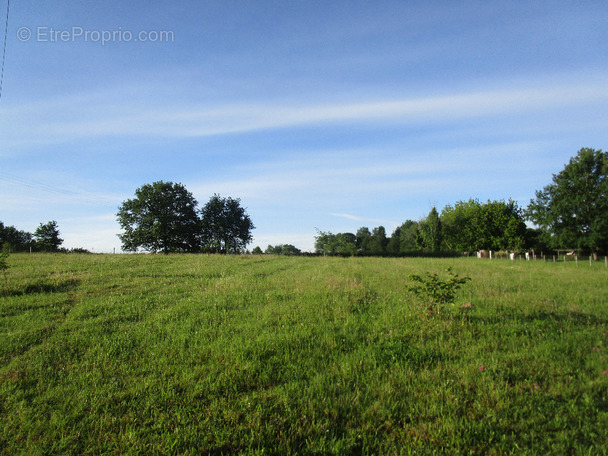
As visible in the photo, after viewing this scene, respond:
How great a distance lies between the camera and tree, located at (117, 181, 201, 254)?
53625 mm

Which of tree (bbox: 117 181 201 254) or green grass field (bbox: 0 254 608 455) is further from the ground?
tree (bbox: 117 181 201 254)

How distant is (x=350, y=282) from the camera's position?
41.8ft

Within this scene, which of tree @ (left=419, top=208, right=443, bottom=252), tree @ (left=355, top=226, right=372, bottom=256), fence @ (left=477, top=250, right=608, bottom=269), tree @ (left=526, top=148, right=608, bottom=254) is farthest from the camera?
tree @ (left=355, top=226, right=372, bottom=256)

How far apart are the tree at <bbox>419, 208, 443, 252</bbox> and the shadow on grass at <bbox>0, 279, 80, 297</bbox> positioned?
236ft

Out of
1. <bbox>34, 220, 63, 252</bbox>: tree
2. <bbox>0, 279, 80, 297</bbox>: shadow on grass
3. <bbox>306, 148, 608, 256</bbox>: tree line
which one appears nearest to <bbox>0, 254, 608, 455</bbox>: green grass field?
<bbox>0, 279, 80, 297</bbox>: shadow on grass

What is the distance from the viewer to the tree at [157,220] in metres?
53.6

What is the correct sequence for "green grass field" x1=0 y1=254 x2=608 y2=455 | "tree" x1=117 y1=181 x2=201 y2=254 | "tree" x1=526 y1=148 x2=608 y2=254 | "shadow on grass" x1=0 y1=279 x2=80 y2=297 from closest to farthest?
"green grass field" x1=0 y1=254 x2=608 y2=455, "shadow on grass" x1=0 y1=279 x2=80 y2=297, "tree" x1=526 y1=148 x2=608 y2=254, "tree" x1=117 y1=181 x2=201 y2=254

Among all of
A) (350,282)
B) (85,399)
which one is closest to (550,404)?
(85,399)

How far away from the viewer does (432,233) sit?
7469cm

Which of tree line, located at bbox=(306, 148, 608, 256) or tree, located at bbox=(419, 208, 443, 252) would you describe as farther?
tree, located at bbox=(419, 208, 443, 252)

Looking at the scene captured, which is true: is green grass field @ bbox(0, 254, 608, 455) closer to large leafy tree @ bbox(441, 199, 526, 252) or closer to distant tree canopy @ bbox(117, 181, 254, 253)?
distant tree canopy @ bbox(117, 181, 254, 253)

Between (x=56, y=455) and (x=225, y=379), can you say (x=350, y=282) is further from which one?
(x=56, y=455)

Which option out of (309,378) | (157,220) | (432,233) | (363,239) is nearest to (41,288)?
(309,378)

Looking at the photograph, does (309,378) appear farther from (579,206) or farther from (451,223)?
(451,223)
